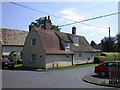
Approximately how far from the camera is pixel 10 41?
123 feet

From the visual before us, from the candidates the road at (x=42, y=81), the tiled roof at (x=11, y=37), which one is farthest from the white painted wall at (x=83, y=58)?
the tiled roof at (x=11, y=37)

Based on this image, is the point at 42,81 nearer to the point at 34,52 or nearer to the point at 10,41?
the point at 34,52

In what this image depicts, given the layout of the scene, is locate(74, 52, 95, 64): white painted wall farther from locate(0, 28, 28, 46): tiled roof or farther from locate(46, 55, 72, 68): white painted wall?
locate(0, 28, 28, 46): tiled roof

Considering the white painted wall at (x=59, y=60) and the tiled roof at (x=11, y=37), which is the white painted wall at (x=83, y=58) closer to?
the white painted wall at (x=59, y=60)

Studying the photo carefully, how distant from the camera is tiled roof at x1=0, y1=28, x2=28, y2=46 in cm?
3716

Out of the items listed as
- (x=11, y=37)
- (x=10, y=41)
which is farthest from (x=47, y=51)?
(x=11, y=37)

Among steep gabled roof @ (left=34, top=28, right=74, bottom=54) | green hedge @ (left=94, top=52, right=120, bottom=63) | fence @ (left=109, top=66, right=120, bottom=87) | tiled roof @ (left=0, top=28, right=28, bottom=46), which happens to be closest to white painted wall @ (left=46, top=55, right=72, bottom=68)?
steep gabled roof @ (left=34, top=28, right=74, bottom=54)

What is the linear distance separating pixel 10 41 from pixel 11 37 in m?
1.83

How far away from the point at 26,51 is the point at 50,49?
5046mm

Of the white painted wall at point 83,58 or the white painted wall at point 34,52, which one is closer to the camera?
the white painted wall at point 34,52

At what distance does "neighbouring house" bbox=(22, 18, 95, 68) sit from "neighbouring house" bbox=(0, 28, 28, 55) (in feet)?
32.9

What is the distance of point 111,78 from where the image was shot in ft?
39.2

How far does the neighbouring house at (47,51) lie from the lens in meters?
24.3

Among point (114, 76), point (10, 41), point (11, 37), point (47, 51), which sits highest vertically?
point (11, 37)
